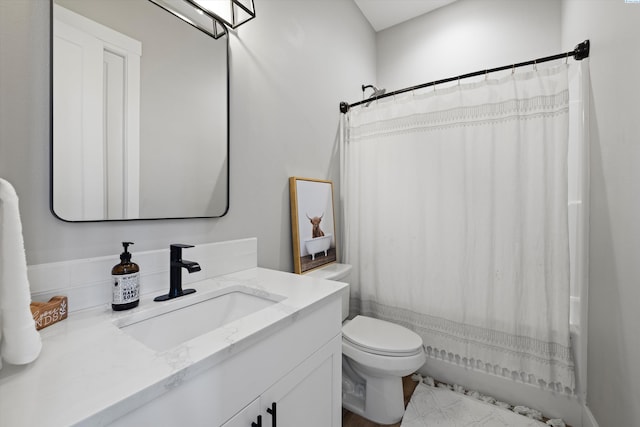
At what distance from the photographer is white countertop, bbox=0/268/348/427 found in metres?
0.41

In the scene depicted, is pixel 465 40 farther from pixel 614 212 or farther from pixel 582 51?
pixel 614 212

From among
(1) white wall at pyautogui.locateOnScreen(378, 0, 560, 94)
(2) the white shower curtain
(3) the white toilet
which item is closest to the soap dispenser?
(3) the white toilet

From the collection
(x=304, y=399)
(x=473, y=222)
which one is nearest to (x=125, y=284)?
(x=304, y=399)

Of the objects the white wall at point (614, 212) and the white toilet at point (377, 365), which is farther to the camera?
the white toilet at point (377, 365)

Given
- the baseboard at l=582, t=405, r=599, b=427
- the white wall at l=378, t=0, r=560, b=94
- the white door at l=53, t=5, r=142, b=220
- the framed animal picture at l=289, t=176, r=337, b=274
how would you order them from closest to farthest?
the white door at l=53, t=5, r=142, b=220, the baseboard at l=582, t=405, r=599, b=427, the framed animal picture at l=289, t=176, r=337, b=274, the white wall at l=378, t=0, r=560, b=94

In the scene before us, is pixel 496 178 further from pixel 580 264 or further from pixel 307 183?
pixel 307 183

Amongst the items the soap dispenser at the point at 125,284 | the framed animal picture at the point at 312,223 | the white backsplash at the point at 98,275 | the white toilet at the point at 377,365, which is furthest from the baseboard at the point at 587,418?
the soap dispenser at the point at 125,284

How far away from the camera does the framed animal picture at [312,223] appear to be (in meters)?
1.58

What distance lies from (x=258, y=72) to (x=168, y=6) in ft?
1.45

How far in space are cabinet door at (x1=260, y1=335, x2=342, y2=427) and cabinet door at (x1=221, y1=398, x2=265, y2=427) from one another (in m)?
0.02

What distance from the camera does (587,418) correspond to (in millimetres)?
1310

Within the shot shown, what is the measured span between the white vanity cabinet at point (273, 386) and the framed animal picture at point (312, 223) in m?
0.62

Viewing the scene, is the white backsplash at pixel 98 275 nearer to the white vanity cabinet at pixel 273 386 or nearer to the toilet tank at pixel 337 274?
the white vanity cabinet at pixel 273 386

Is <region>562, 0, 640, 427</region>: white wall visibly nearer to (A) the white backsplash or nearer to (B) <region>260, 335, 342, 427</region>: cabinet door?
(B) <region>260, 335, 342, 427</region>: cabinet door
